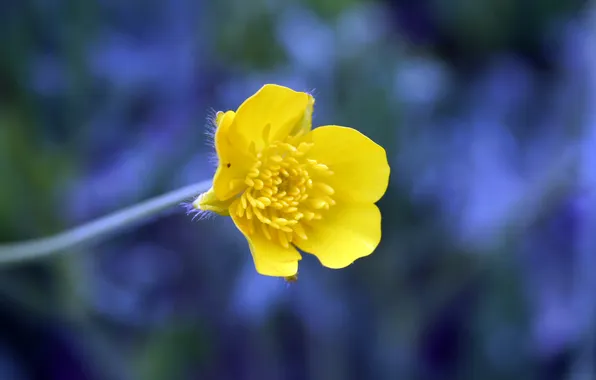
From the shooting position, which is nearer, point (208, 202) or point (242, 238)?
point (208, 202)

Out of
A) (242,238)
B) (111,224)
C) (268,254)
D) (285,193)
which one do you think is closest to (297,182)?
(285,193)

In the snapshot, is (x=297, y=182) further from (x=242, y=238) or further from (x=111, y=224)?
(x=242, y=238)

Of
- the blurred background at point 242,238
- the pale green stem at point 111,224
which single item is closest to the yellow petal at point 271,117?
the pale green stem at point 111,224

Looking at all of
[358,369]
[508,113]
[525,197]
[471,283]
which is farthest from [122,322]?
[508,113]

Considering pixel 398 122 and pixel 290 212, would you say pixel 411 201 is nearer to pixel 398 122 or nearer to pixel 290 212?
pixel 398 122

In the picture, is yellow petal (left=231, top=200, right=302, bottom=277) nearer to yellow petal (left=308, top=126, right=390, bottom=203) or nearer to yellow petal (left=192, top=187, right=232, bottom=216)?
yellow petal (left=192, top=187, right=232, bottom=216)

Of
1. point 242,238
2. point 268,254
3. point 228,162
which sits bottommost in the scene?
point 268,254
